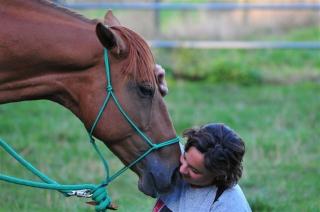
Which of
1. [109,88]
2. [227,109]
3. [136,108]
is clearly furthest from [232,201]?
[227,109]

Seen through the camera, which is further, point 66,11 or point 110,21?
point 110,21

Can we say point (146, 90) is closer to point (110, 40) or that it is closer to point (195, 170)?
point (110, 40)

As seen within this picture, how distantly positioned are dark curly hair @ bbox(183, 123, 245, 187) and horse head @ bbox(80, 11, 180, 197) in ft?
0.73

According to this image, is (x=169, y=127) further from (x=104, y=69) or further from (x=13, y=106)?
(x=13, y=106)

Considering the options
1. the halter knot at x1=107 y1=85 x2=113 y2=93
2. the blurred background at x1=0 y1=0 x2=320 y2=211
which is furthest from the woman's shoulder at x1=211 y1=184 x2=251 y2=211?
the blurred background at x1=0 y1=0 x2=320 y2=211

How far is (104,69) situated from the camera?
386 cm

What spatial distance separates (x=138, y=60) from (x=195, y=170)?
61cm

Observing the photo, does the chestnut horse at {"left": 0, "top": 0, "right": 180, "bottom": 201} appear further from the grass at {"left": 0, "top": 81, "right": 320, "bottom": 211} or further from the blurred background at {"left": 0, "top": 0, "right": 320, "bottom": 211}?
the grass at {"left": 0, "top": 81, "right": 320, "bottom": 211}

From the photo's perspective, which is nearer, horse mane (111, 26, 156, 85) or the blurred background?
horse mane (111, 26, 156, 85)

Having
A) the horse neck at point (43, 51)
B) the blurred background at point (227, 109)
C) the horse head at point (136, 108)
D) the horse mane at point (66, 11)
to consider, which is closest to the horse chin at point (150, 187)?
the horse head at point (136, 108)

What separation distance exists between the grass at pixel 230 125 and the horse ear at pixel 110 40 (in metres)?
1.75

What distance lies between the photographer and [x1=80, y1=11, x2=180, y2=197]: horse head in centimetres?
385

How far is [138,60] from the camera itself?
3848 mm

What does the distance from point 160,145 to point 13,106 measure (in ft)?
17.2
